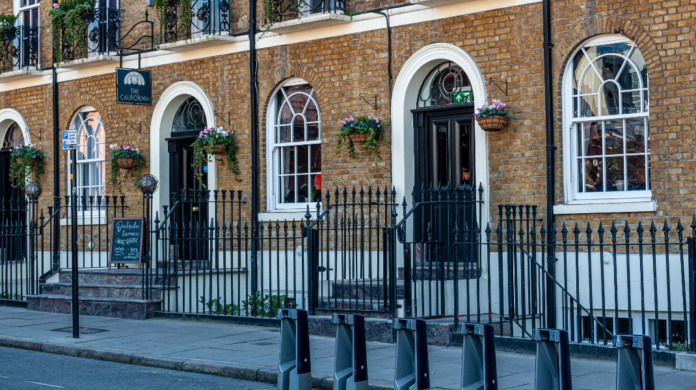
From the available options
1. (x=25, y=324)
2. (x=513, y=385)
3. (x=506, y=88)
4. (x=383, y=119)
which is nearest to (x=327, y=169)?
(x=383, y=119)

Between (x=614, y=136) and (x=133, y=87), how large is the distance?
26.1 ft

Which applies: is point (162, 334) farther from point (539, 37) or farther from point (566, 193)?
point (539, 37)

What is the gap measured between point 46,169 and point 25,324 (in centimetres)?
543

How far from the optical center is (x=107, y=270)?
13539mm

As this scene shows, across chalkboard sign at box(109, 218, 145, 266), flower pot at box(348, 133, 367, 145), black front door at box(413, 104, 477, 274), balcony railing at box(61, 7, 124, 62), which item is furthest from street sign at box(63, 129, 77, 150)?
balcony railing at box(61, 7, 124, 62)

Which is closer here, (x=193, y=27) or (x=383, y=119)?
(x=383, y=119)

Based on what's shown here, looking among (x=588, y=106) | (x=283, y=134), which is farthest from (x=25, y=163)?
(x=588, y=106)

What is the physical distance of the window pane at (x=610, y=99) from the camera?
34.1 ft

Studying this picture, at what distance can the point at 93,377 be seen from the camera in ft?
27.2

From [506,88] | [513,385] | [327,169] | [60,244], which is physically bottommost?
[513,385]

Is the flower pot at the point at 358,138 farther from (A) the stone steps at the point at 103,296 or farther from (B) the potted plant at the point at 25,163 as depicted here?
(B) the potted plant at the point at 25,163

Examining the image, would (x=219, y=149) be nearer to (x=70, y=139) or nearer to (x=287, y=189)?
(x=287, y=189)

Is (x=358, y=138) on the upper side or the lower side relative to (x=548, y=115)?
lower

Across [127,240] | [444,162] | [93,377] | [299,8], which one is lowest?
[93,377]
